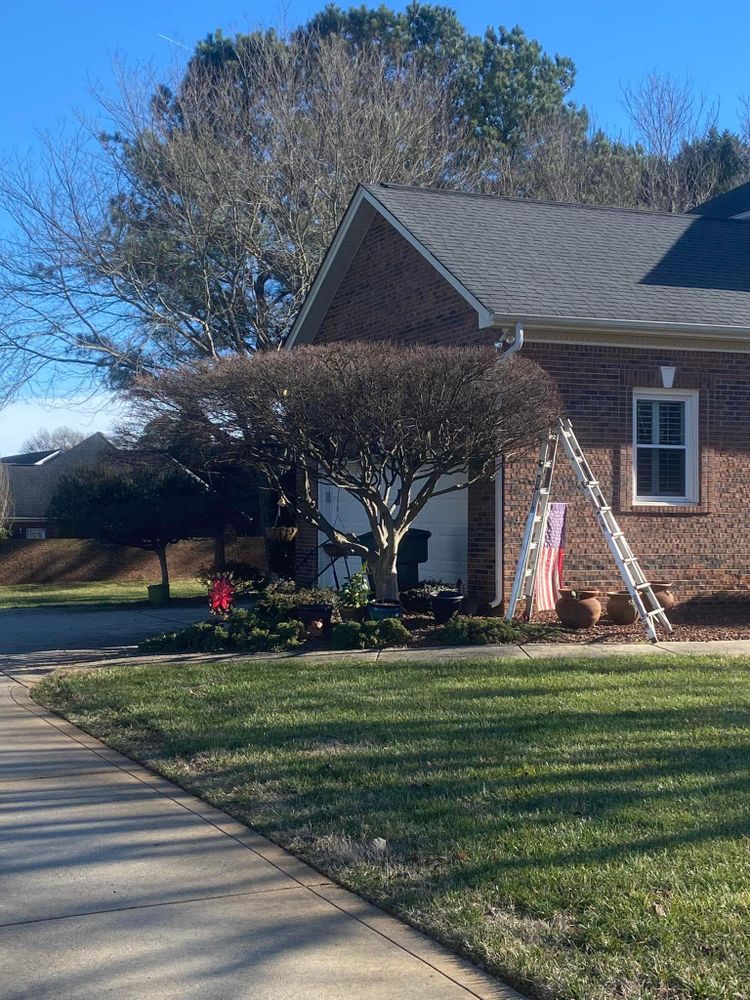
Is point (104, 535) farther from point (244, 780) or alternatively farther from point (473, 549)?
point (244, 780)

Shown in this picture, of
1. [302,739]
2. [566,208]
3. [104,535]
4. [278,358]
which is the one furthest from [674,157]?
[302,739]

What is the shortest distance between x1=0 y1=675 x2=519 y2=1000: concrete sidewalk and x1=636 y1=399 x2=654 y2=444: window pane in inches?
397

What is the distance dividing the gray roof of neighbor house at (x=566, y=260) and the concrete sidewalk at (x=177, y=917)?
915 cm

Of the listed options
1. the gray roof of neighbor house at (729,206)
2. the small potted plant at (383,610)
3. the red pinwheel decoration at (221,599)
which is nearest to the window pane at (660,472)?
the small potted plant at (383,610)

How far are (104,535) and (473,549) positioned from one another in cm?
970

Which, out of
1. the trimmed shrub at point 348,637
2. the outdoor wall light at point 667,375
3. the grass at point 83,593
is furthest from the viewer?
the grass at point 83,593

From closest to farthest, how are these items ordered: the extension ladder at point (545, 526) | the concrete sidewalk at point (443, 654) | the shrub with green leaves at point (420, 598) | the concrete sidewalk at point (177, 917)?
1. the concrete sidewalk at point (177, 917)
2. the concrete sidewalk at point (443, 654)
3. the extension ladder at point (545, 526)
4. the shrub with green leaves at point (420, 598)

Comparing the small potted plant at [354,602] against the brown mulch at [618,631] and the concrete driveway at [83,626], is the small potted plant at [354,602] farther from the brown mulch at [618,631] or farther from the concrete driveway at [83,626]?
the concrete driveway at [83,626]

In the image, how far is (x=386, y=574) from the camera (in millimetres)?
13797

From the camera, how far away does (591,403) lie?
49.6 ft

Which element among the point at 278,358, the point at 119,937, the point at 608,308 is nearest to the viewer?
the point at 119,937

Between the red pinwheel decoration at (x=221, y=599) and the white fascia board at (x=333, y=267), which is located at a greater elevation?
the white fascia board at (x=333, y=267)

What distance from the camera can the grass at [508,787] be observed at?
4.59m

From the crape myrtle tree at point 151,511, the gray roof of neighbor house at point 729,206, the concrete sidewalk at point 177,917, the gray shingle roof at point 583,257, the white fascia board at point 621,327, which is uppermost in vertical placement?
the gray roof of neighbor house at point 729,206
